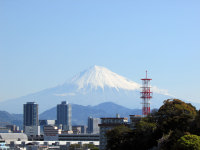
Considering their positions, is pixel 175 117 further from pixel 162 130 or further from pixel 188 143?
pixel 188 143

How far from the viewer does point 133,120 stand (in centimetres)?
14962

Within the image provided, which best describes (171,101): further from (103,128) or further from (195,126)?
(103,128)

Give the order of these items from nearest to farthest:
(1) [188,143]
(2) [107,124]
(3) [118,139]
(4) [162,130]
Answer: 1. (1) [188,143]
2. (4) [162,130]
3. (3) [118,139]
4. (2) [107,124]

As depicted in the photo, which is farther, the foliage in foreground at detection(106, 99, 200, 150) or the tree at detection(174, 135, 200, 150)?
the foliage in foreground at detection(106, 99, 200, 150)

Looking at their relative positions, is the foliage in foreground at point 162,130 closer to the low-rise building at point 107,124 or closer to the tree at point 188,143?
the tree at point 188,143

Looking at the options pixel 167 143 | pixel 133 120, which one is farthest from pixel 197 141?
pixel 133 120

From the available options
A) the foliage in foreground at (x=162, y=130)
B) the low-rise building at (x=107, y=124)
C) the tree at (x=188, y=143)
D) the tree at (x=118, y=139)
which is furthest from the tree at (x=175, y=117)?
the low-rise building at (x=107, y=124)

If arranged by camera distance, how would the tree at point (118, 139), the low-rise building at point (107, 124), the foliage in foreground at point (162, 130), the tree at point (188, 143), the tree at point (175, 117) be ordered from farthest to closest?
the low-rise building at point (107, 124) → the tree at point (118, 139) → the tree at point (175, 117) → the foliage in foreground at point (162, 130) → the tree at point (188, 143)

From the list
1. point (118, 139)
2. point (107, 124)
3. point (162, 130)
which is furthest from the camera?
point (107, 124)

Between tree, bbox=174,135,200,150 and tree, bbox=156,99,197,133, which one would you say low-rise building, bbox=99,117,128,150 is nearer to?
tree, bbox=156,99,197,133

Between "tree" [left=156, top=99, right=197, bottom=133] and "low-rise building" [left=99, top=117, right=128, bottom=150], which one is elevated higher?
"tree" [left=156, top=99, right=197, bottom=133]

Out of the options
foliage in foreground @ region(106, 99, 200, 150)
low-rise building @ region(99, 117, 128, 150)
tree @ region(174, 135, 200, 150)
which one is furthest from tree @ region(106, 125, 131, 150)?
low-rise building @ region(99, 117, 128, 150)

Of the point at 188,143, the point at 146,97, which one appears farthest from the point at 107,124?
the point at 188,143

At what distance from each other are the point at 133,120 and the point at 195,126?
52.4 metres
